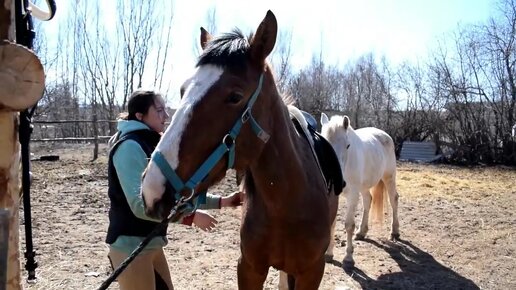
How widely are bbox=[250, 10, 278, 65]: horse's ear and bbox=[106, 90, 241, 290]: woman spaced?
0.80m

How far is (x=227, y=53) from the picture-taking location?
5.38 feet

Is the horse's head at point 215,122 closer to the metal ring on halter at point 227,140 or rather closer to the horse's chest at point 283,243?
the metal ring on halter at point 227,140

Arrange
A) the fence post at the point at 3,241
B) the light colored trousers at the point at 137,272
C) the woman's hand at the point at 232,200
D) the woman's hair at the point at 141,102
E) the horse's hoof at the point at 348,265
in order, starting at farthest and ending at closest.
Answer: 1. the horse's hoof at the point at 348,265
2. the woman's hand at the point at 232,200
3. the woman's hair at the point at 141,102
4. the light colored trousers at the point at 137,272
5. the fence post at the point at 3,241

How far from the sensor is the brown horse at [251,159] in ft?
4.80

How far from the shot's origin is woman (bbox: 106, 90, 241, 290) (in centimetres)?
208

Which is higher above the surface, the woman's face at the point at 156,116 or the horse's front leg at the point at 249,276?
the woman's face at the point at 156,116

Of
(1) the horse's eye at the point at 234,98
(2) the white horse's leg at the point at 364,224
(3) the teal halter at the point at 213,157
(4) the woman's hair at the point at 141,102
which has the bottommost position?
(2) the white horse's leg at the point at 364,224

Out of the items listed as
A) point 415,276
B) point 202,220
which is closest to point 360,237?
point 415,276

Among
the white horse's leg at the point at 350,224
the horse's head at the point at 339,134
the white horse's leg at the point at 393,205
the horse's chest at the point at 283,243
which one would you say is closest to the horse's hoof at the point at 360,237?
the white horse's leg at the point at 393,205

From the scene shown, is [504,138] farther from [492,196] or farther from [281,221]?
[281,221]

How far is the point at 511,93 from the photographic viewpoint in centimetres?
1659

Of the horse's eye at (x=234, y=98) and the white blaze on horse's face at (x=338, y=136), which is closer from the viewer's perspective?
the horse's eye at (x=234, y=98)

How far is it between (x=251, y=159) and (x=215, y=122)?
0.30m

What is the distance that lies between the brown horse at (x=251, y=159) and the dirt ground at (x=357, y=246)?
1.96 m
